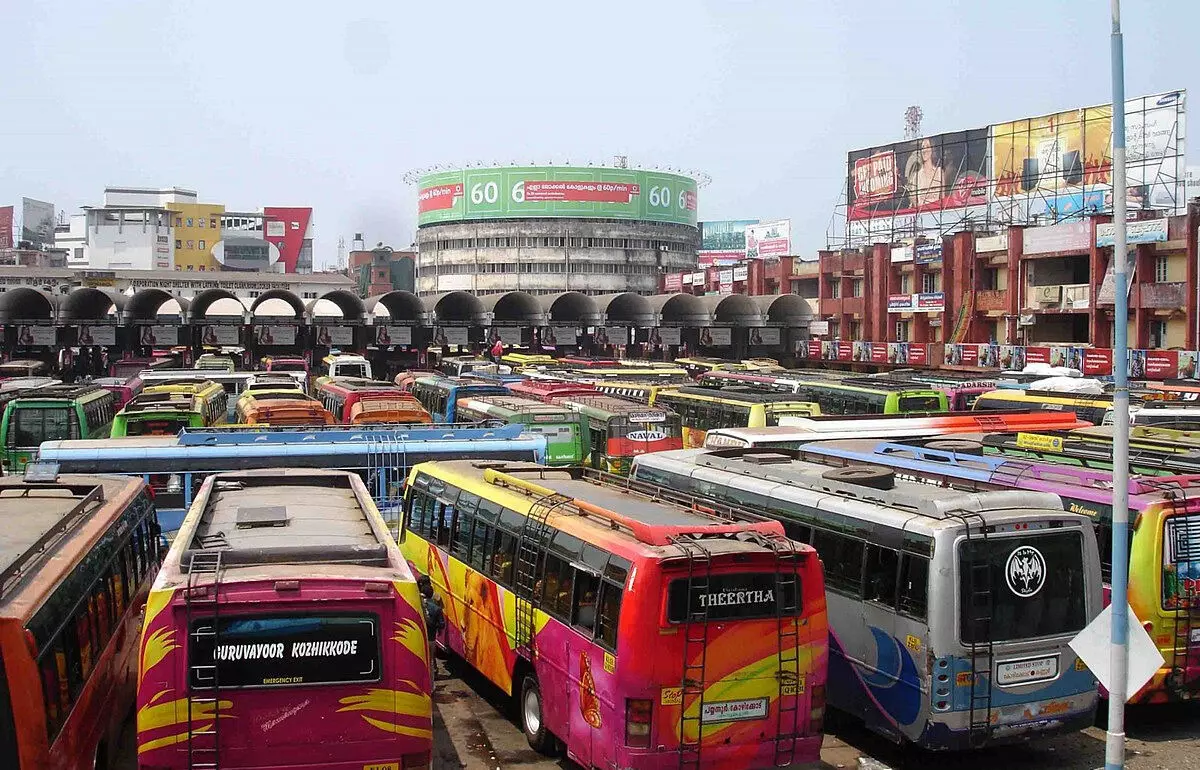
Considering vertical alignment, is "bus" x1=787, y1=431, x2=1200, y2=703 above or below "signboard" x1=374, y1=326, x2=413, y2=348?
below

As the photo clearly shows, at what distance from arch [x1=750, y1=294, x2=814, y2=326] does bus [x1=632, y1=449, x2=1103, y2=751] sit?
A: 183 feet

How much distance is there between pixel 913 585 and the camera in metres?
10.1

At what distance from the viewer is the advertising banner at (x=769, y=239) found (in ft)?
359

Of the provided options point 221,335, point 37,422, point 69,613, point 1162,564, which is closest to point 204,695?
point 69,613

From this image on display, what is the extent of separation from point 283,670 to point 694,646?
2.95 meters

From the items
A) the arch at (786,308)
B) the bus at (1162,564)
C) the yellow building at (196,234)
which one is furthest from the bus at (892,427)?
the yellow building at (196,234)

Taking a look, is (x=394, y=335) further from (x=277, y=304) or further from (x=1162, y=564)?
(x=1162, y=564)

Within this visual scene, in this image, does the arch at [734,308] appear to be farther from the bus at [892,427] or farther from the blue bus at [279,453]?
the blue bus at [279,453]

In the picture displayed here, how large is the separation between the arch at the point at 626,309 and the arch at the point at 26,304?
2915cm

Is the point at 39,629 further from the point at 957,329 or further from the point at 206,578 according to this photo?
the point at 957,329

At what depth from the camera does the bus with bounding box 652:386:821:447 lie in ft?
87.9

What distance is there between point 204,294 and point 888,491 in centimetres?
5585

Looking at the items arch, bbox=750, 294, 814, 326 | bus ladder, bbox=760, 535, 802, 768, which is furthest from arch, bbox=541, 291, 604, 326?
bus ladder, bbox=760, 535, 802, 768

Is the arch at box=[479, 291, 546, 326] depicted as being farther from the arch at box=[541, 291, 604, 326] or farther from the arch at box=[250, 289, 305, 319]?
the arch at box=[250, 289, 305, 319]
